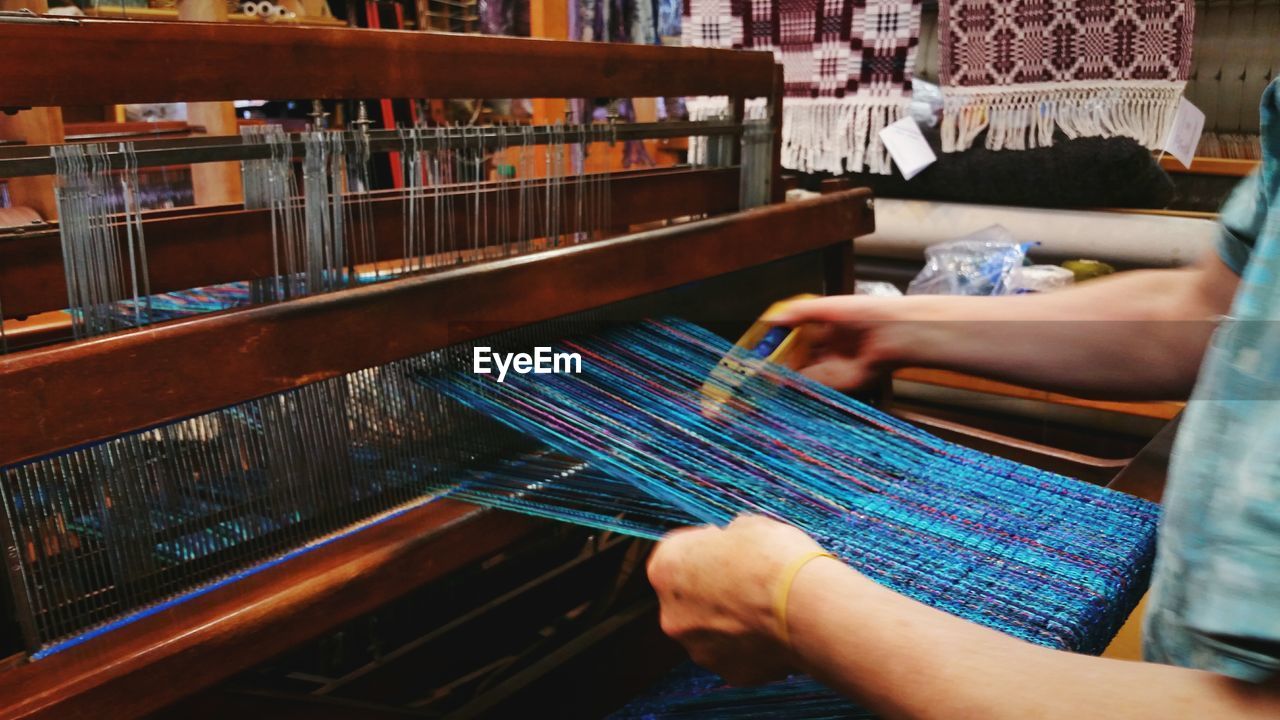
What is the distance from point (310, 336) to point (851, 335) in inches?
30.9

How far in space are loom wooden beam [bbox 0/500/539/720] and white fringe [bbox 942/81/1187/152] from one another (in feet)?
6.87

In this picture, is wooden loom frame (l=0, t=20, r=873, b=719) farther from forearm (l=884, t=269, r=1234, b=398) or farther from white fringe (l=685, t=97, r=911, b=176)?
white fringe (l=685, t=97, r=911, b=176)

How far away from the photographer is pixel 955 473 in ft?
3.83

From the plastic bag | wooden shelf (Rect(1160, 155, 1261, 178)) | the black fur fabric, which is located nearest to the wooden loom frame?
the plastic bag

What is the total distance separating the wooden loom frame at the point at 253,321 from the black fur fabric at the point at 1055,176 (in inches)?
66.5

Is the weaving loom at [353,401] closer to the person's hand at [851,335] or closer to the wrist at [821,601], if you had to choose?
the person's hand at [851,335]

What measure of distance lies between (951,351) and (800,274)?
1.78ft

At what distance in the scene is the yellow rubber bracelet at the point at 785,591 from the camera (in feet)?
2.35

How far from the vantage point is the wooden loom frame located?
2.59 ft

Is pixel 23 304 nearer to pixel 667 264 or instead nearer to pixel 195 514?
pixel 195 514

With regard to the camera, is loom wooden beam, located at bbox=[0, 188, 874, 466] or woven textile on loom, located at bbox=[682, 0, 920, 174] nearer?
loom wooden beam, located at bbox=[0, 188, 874, 466]

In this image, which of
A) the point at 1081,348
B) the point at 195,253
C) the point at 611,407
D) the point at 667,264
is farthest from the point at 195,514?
the point at 1081,348

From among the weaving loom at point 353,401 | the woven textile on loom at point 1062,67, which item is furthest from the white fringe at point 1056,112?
the weaving loom at point 353,401

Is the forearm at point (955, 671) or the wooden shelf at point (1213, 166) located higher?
the wooden shelf at point (1213, 166)
